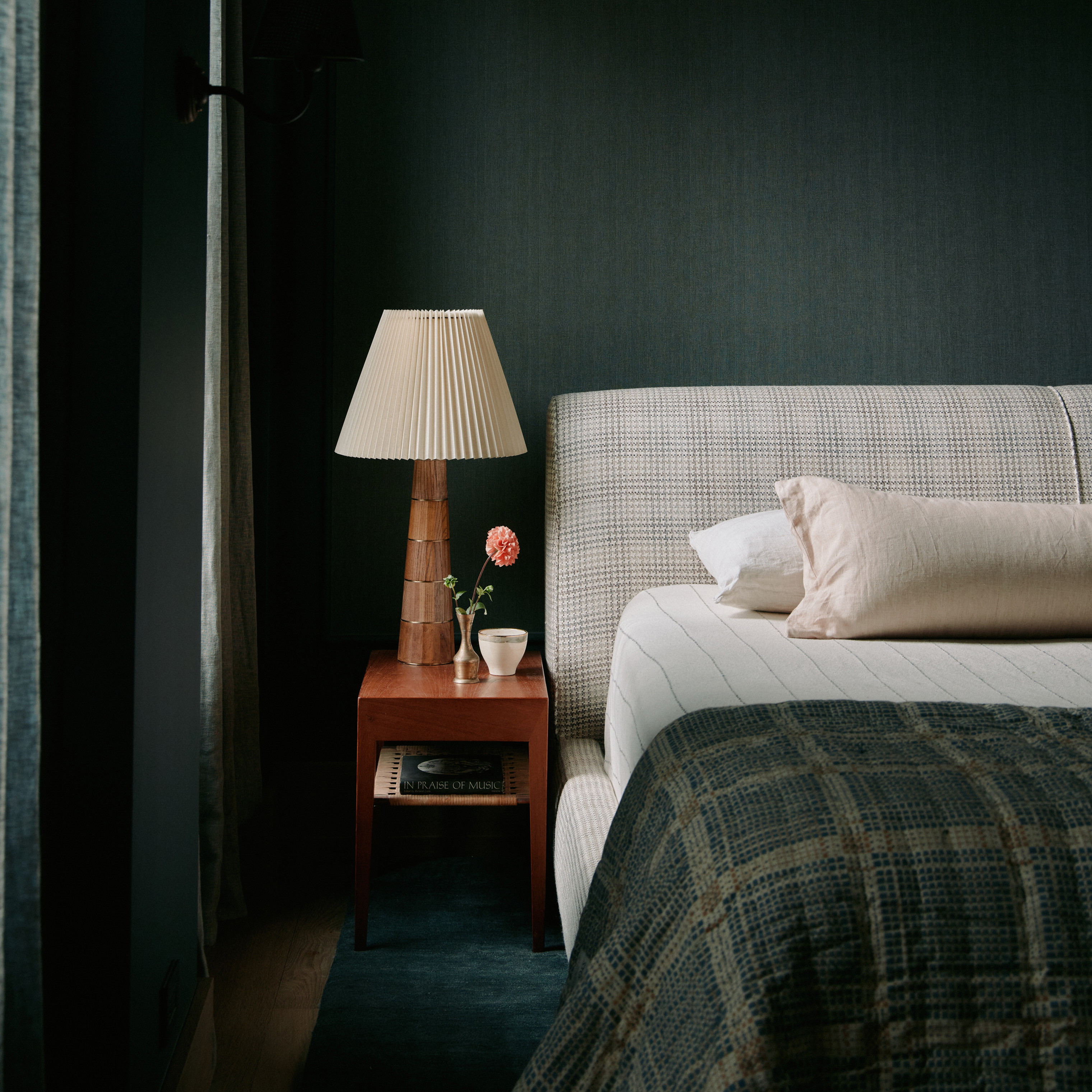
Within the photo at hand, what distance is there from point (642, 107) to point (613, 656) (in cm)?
136

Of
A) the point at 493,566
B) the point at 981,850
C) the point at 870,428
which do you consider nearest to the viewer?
the point at 981,850

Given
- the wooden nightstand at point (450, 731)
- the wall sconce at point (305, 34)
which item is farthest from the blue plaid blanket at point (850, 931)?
the wall sconce at point (305, 34)

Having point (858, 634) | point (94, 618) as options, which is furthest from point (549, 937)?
point (94, 618)

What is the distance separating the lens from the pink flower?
2135 millimetres

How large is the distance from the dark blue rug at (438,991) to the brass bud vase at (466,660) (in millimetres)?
514

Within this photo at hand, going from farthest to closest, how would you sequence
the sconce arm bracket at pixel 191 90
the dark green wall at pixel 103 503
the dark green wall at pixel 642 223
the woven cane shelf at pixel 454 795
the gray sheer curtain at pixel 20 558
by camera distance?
the dark green wall at pixel 642 223 → the woven cane shelf at pixel 454 795 → the sconce arm bracket at pixel 191 90 → the dark green wall at pixel 103 503 → the gray sheer curtain at pixel 20 558

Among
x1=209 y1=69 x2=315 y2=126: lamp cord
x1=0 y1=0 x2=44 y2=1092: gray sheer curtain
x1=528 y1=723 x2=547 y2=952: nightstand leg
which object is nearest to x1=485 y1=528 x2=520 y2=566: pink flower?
x1=528 y1=723 x2=547 y2=952: nightstand leg

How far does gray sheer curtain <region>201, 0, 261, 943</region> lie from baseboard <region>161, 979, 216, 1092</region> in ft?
1.02

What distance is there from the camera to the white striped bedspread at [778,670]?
5.20 ft

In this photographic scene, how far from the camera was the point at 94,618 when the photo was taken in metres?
1.16

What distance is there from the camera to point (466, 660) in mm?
2100

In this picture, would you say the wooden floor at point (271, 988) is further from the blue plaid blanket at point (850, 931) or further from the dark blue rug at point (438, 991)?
the blue plaid blanket at point (850, 931)

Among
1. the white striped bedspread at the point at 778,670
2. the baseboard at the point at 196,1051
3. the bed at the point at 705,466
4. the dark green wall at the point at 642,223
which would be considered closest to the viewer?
the baseboard at the point at 196,1051

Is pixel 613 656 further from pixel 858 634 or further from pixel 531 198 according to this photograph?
pixel 531 198
